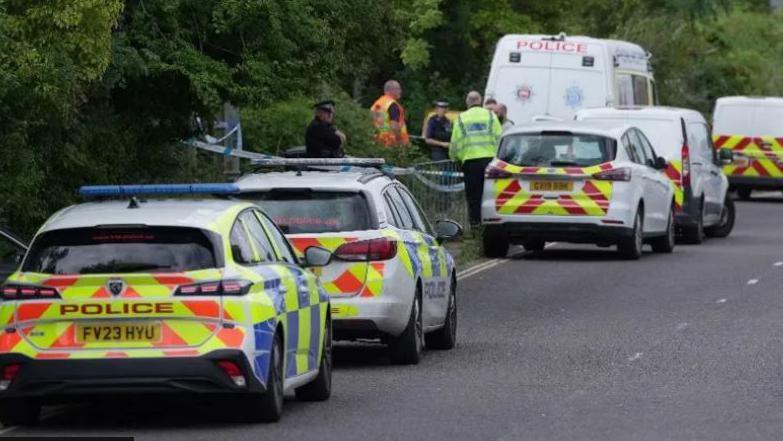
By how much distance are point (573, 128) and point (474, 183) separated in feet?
9.79

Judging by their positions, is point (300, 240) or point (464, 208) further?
point (464, 208)

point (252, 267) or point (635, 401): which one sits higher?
point (252, 267)

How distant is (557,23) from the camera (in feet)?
165

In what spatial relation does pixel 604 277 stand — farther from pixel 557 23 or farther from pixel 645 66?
pixel 557 23

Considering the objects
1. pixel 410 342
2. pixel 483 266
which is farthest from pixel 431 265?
pixel 483 266

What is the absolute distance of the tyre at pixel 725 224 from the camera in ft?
106

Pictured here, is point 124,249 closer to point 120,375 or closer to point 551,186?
point 120,375

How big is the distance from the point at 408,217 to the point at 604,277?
8.39m

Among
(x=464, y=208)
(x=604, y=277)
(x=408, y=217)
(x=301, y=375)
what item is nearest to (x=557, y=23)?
(x=464, y=208)

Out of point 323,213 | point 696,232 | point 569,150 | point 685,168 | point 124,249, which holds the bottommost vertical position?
point 696,232

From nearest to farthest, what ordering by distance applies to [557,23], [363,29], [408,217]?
[408,217] < [363,29] < [557,23]

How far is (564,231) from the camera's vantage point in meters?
26.0

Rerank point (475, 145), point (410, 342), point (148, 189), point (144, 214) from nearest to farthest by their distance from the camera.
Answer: point (144, 214)
point (148, 189)
point (410, 342)
point (475, 145)

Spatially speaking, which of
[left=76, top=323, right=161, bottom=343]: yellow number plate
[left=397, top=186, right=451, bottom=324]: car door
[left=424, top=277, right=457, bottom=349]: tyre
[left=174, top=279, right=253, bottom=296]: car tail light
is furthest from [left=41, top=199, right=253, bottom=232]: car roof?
[left=424, top=277, right=457, bottom=349]: tyre
